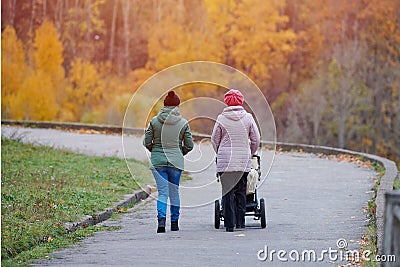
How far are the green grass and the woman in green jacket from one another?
3.86ft

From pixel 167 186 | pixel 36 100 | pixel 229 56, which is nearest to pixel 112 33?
pixel 229 56

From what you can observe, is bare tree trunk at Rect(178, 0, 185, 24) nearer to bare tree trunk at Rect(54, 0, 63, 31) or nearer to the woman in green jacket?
bare tree trunk at Rect(54, 0, 63, 31)

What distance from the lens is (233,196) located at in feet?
42.5

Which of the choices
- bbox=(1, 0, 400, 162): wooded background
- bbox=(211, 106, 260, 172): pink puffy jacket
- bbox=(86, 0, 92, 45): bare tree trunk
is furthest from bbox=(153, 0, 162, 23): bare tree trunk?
bbox=(211, 106, 260, 172): pink puffy jacket

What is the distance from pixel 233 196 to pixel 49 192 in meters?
4.59

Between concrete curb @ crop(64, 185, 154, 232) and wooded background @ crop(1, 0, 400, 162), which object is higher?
wooded background @ crop(1, 0, 400, 162)

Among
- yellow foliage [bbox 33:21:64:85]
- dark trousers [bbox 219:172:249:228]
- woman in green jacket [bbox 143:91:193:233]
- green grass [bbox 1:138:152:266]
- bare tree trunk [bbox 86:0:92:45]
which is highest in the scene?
bare tree trunk [bbox 86:0:92:45]

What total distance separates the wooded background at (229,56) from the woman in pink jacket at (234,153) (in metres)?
45.3

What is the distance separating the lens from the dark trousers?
12.9 metres

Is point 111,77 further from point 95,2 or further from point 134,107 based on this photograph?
point 134,107

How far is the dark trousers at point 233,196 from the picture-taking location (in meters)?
12.9

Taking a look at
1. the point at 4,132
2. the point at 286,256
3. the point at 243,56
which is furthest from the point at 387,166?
the point at 243,56

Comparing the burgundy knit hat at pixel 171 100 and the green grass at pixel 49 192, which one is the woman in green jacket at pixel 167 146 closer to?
the burgundy knit hat at pixel 171 100

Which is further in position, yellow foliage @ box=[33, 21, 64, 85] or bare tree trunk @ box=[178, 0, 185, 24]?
bare tree trunk @ box=[178, 0, 185, 24]
